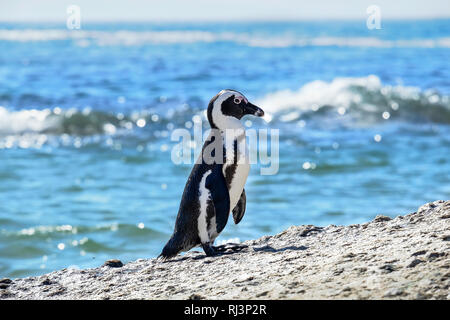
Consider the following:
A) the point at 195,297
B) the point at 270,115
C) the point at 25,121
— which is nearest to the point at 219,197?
the point at 195,297

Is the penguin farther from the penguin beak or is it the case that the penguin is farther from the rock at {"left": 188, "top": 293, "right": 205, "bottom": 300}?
the rock at {"left": 188, "top": 293, "right": 205, "bottom": 300}

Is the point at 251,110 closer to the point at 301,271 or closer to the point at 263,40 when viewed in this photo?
the point at 301,271

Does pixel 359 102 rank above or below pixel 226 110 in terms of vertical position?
above

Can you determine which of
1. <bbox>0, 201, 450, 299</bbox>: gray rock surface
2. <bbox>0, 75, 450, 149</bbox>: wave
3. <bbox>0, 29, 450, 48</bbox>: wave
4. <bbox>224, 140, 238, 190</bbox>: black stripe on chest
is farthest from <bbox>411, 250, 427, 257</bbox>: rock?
<bbox>0, 29, 450, 48</bbox>: wave

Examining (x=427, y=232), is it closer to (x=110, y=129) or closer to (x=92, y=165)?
(x=92, y=165)

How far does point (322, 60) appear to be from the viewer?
1133 inches

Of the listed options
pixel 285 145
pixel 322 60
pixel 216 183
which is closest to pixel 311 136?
pixel 285 145

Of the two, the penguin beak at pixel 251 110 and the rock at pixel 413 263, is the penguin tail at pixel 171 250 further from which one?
the rock at pixel 413 263

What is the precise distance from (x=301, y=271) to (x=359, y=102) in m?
13.0

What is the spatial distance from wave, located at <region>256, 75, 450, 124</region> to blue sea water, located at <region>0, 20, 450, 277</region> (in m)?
0.05

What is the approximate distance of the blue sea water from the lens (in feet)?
25.6

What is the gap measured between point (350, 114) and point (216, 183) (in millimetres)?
11372

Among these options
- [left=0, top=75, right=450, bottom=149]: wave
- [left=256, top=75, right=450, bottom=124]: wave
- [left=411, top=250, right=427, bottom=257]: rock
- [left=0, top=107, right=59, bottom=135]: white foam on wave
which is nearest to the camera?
[left=411, top=250, right=427, bottom=257]: rock

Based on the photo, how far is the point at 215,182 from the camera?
4.46 m
